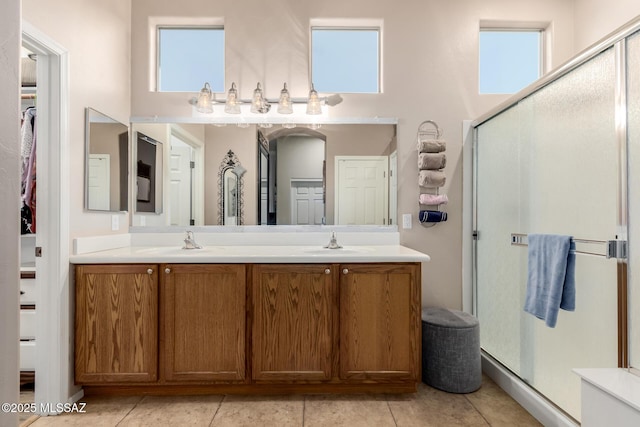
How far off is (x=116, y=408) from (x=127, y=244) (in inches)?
41.9

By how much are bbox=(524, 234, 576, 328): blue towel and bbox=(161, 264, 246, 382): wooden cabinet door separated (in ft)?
5.02

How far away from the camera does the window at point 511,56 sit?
2.70m

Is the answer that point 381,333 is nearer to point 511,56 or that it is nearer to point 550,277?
point 550,277

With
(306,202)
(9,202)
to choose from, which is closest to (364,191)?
(306,202)

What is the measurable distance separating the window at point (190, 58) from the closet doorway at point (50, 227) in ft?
2.71

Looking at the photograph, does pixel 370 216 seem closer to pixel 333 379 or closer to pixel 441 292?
pixel 441 292

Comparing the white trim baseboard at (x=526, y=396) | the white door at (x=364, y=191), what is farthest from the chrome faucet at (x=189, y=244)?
the white trim baseboard at (x=526, y=396)

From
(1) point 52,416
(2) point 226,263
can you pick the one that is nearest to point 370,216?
(2) point 226,263

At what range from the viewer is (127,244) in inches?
98.3

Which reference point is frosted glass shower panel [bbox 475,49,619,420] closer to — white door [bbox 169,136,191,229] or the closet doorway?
white door [bbox 169,136,191,229]

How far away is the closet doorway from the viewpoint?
1854mm

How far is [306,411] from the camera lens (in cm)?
190

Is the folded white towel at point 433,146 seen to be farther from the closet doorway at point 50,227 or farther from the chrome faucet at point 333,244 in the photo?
the closet doorway at point 50,227

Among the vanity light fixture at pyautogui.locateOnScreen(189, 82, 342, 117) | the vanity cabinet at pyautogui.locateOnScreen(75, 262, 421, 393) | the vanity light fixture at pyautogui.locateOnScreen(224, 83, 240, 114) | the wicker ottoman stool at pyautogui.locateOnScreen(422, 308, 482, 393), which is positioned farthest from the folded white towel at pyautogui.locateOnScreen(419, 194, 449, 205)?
the vanity light fixture at pyautogui.locateOnScreen(224, 83, 240, 114)
